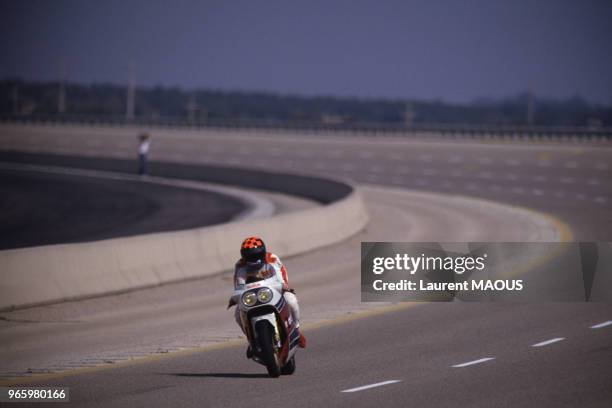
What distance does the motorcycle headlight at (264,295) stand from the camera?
10.1 meters

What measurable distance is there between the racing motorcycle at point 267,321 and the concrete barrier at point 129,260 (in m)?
5.57

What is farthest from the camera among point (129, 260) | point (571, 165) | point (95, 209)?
point (571, 165)

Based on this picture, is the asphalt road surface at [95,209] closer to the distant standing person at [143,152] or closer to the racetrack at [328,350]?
the distant standing person at [143,152]

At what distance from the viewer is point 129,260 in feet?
55.9

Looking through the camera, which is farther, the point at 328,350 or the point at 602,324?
the point at 602,324

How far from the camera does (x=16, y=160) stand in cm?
6303

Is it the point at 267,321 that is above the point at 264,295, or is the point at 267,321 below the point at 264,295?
below

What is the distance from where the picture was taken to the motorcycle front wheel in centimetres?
1003

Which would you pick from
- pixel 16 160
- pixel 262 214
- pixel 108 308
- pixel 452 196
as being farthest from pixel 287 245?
pixel 16 160

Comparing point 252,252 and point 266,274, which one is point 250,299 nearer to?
point 266,274

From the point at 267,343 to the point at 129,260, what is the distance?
24.1 ft

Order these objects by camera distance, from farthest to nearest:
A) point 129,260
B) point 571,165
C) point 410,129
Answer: point 410,129 → point 571,165 → point 129,260

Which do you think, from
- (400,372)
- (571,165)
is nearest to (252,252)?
(400,372)

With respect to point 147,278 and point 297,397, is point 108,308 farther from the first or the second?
point 297,397
